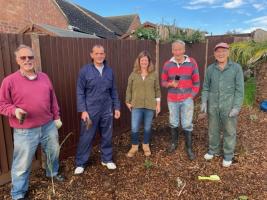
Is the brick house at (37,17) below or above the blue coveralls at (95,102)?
above

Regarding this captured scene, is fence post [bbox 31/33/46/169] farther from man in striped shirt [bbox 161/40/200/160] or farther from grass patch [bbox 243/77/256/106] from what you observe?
grass patch [bbox 243/77/256/106]

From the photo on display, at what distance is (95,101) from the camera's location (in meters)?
3.90

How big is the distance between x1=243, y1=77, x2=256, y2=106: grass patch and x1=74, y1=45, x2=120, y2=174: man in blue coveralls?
4726 mm

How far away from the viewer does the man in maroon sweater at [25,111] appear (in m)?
2.98

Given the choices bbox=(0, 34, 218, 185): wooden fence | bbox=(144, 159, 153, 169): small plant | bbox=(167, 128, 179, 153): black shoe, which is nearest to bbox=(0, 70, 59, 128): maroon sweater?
bbox=(0, 34, 218, 185): wooden fence

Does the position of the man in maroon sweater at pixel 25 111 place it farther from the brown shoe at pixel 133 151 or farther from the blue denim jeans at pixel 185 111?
the blue denim jeans at pixel 185 111

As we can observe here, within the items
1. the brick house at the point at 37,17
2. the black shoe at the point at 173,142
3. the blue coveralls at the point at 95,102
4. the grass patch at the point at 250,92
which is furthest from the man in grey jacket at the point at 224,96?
the brick house at the point at 37,17

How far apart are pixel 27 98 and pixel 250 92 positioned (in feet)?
21.1

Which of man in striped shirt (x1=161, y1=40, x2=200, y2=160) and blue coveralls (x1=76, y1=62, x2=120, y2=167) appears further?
man in striped shirt (x1=161, y1=40, x2=200, y2=160)

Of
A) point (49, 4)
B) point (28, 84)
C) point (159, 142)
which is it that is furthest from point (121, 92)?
point (49, 4)

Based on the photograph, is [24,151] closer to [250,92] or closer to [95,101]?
[95,101]

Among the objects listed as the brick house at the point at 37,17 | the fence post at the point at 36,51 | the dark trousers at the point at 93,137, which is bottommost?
the dark trousers at the point at 93,137

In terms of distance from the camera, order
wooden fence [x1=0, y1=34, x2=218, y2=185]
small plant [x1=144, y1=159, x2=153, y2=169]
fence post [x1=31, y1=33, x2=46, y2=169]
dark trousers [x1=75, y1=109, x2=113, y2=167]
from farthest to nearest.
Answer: small plant [x1=144, y1=159, x2=153, y2=169] → dark trousers [x1=75, y1=109, x2=113, y2=167] → fence post [x1=31, y1=33, x2=46, y2=169] → wooden fence [x1=0, y1=34, x2=218, y2=185]

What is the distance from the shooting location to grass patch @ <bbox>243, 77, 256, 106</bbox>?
748cm
